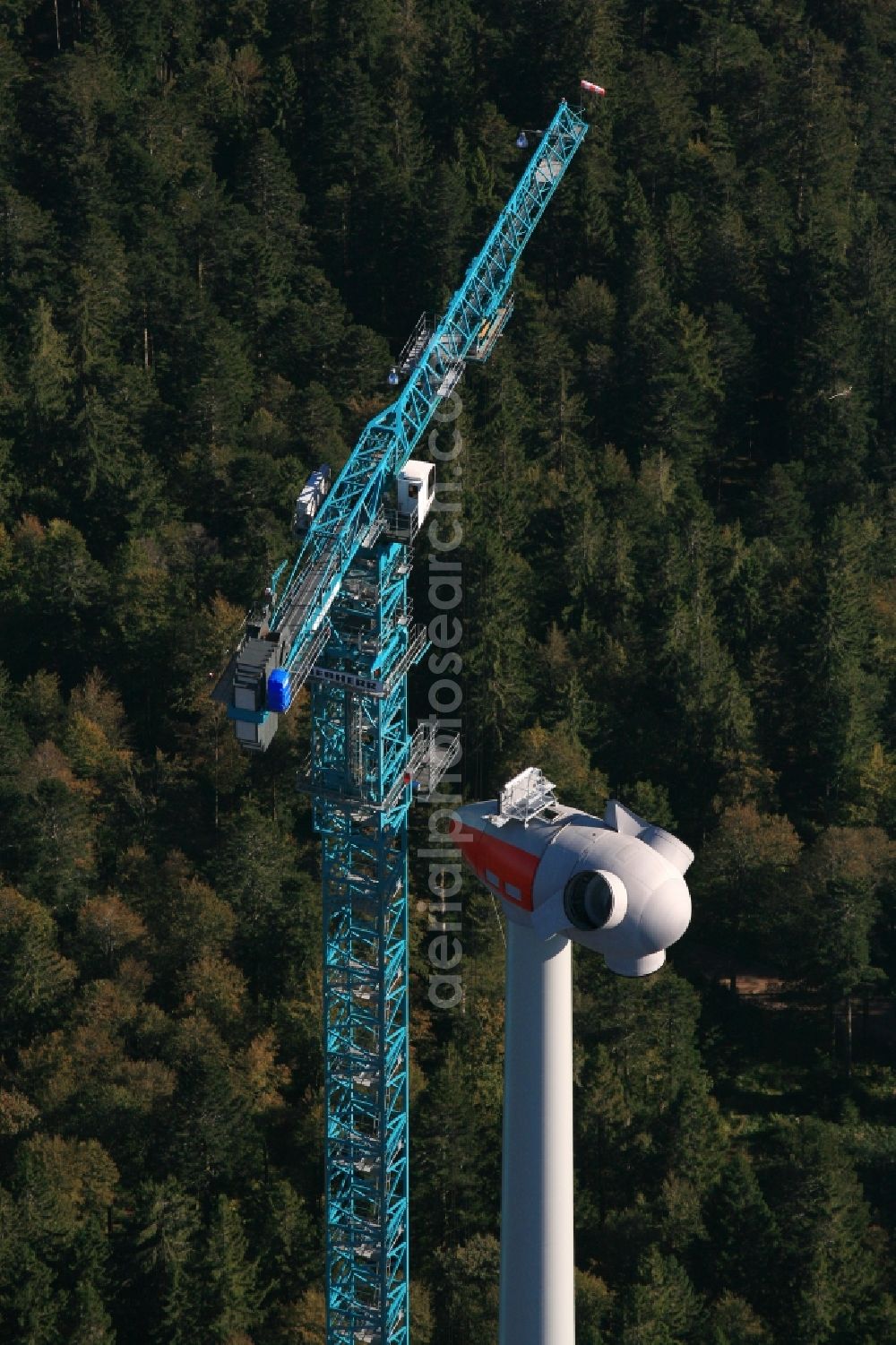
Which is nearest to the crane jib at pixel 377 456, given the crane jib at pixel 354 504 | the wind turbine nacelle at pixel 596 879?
the crane jib at pixel 354 504

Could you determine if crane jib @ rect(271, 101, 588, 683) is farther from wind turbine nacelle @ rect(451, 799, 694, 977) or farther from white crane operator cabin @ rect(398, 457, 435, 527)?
wind turbine nacelle @ rect(451, 799, 694, 977)

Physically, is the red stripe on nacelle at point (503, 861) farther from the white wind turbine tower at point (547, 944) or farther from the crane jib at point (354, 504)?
the crane jib at point (354, 504)

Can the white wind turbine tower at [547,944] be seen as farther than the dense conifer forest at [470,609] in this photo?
No

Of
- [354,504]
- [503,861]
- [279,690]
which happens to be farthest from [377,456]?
[503,861]

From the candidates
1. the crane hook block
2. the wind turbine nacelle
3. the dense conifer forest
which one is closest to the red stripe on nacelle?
the wind turbine nacelle

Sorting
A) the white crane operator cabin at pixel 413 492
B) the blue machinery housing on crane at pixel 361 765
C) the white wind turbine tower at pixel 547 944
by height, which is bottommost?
the white wind turbine tower at pixel 547 944

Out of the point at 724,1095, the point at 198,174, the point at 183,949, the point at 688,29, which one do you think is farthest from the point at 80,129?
the point at 724,1095

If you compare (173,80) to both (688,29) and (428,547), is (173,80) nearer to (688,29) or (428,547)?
(688,29)
